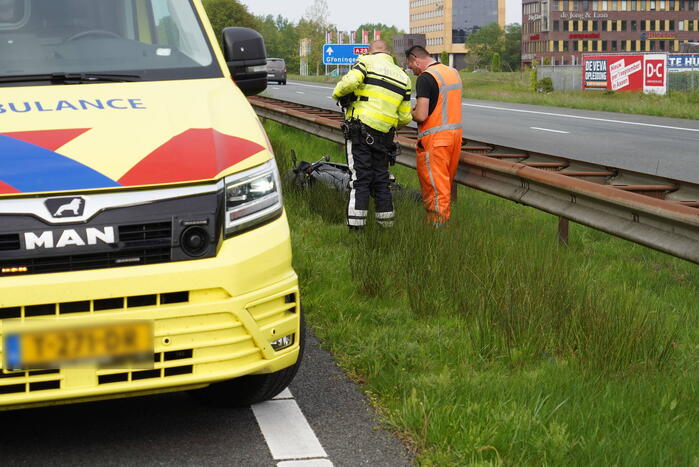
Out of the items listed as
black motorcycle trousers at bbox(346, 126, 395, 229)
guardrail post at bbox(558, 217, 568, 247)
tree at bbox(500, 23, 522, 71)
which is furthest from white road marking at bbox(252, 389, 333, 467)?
tree at bbox(500, 23, 522, 71)

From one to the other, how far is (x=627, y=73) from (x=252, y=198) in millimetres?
41487

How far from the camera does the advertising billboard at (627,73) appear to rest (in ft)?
136

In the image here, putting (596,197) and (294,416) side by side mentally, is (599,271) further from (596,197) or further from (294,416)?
(294,416)

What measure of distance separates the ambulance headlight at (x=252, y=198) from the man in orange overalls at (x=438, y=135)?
477cm

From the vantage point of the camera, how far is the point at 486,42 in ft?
616

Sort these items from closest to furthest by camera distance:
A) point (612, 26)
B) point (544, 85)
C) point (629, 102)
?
point (629, 102)
point (544, 85)
point (612, 26)

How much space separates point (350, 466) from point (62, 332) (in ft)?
3.61

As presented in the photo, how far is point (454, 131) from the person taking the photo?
8969mm

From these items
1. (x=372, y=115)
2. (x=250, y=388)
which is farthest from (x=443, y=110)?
(x=250, y=388)

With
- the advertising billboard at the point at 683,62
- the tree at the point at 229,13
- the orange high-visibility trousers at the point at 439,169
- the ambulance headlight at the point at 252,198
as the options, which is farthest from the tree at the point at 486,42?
the ambulance headlight at the point at 252,198

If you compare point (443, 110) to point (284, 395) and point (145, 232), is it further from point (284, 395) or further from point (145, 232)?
point (145, 232)

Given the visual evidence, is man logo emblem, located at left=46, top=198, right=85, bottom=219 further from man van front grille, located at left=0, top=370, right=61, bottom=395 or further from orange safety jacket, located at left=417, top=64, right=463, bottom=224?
orange safety jacket, located at left=417, top=64, right=463, bottom=224

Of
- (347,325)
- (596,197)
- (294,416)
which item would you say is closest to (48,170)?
(294,416)

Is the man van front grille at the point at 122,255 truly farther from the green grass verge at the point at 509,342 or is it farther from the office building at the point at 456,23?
the office building at the point at 456,23
